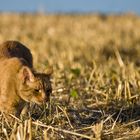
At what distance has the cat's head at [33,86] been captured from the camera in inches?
225

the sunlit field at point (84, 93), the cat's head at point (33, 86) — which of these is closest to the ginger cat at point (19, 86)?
the cat's head at point (33, 86)

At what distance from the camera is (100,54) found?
12531 mm

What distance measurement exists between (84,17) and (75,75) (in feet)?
41.5

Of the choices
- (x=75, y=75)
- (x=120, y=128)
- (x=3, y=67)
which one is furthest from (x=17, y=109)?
(x=75, y=75)

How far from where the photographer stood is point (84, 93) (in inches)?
296

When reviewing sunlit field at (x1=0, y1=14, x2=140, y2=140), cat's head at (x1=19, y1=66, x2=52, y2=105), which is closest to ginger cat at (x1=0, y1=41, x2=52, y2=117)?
cat's head at (x1=19, y1=66, x2=52, y2=105)

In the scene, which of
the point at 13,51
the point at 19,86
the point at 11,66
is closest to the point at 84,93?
the point at 13,51

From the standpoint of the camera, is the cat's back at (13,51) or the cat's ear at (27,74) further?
Result: the cat's back at (13,51)

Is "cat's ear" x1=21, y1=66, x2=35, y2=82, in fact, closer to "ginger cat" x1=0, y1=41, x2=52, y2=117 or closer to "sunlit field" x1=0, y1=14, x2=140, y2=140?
"ginger cat" x1=0, y1=41, x2=52, y2=117

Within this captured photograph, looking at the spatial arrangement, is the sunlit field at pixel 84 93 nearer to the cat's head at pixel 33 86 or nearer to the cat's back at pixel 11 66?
the cat's head at pixel 33 86

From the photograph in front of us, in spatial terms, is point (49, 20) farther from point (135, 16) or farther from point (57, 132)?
point (57, 132)

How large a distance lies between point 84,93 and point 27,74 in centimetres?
188

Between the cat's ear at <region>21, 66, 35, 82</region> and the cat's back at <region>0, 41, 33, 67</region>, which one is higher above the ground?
the cat's back at <region>0, 41, 33, 67</region>

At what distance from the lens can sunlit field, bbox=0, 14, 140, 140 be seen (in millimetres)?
5574
